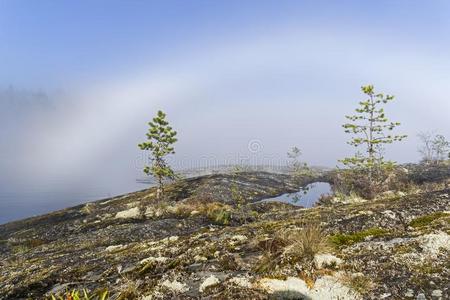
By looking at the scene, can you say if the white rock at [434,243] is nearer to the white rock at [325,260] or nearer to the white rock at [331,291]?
the white rock at [325,260]

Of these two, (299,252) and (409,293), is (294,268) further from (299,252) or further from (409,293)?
(409,293)

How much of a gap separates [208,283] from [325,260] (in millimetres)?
2844

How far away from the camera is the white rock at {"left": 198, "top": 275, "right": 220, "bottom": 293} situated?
742cm

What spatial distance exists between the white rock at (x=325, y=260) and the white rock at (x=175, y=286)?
3.15m

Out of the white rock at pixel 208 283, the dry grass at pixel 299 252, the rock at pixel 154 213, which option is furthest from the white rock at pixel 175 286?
the rock at pixel 154 213

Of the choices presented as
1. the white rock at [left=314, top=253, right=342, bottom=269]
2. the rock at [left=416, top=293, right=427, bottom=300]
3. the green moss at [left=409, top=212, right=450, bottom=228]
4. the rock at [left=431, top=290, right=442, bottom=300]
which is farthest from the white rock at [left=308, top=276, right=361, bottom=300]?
the green moss at [left=409, top=212, right=450, bottom=228]

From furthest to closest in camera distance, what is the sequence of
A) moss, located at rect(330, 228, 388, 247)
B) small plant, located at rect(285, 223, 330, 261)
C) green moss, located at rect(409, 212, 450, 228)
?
1. green moss, located at rect(409, 212, 450, 228)
2. moss, located at rect(330, 228, 388, 247)
3. small plant, located at rect(285, 223, 330, 261)

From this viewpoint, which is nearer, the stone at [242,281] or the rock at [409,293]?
the rock at [409,293]

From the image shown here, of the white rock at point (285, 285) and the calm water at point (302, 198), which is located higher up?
the white rock at point (285, 285)

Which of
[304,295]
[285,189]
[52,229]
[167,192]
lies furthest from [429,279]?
[285,189]

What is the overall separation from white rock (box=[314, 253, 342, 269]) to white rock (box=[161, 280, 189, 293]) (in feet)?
10.3

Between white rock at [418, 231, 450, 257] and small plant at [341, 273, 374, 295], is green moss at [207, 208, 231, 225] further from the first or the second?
small plant at [341, 273, 374, 295]

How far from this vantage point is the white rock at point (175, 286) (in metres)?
7.57

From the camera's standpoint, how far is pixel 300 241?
8.27 meters
